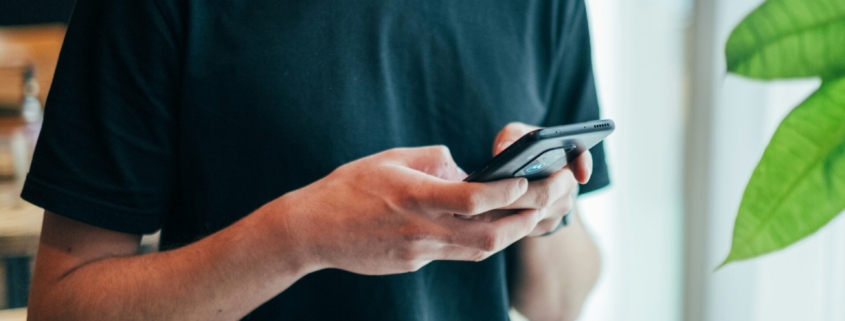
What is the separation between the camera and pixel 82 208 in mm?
600

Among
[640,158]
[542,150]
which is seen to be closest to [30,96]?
[542,150]

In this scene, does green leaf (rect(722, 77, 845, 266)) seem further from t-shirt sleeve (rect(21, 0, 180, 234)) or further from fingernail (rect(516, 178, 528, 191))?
t-shirt sleeve (rect(21, 0, 180, 234))

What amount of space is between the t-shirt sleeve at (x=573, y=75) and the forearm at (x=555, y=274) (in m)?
0.10

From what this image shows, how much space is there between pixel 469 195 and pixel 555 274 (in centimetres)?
41

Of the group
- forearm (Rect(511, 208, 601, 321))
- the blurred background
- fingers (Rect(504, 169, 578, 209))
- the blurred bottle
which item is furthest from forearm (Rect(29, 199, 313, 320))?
the blurred bottle

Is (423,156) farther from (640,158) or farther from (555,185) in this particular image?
(640,158)

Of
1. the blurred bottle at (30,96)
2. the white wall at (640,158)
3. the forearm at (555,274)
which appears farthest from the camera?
the white wall at (640,158)

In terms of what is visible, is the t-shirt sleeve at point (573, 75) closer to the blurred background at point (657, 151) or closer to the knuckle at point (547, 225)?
the knuckle at point (547, 225)

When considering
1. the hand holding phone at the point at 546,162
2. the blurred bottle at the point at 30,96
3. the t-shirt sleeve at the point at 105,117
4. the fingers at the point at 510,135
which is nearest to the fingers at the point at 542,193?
the hand holding phone at the point at 546,162

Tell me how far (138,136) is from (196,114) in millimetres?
64

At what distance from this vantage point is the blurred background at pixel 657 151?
1.27 m

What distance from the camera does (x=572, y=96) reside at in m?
0.85

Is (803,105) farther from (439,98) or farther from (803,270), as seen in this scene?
(803,270)

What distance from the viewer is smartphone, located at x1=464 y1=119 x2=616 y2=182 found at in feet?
1.41
